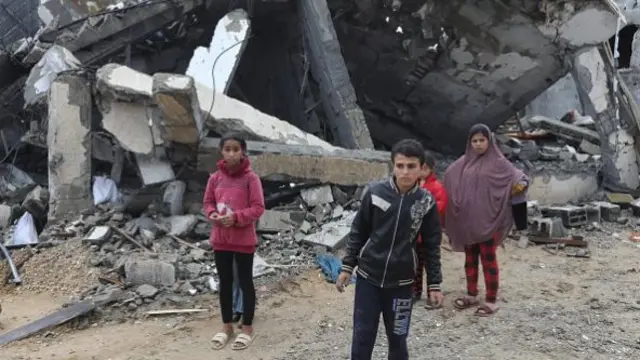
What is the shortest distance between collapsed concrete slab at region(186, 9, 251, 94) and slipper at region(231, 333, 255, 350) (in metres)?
4.10

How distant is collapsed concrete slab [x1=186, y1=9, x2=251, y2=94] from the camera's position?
24.4 feet

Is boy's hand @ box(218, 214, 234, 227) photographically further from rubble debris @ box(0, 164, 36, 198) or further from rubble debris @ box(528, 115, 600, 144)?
rubble debris @ box(528, 115, 600, 144)

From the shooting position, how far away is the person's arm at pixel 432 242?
2963 mm

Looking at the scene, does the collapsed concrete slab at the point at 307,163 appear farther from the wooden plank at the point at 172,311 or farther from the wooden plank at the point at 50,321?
the wooden plank at the point at 50,321

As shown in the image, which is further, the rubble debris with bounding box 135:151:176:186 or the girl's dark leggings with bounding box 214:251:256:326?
the rubble debris with bounding box 135:151:176:186

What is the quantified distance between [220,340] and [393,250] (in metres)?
1.60

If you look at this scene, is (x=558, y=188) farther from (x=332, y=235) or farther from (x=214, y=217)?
(x=214, y=217)

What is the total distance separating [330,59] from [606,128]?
14.2 ft

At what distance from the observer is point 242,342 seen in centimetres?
384

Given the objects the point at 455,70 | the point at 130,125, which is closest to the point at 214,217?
the point at 130,125

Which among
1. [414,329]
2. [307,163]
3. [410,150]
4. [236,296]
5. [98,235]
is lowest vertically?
[414,329]

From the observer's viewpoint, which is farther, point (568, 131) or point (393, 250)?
point (568, 131)

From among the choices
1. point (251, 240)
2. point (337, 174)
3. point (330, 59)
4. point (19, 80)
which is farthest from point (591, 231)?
point (19, 80)

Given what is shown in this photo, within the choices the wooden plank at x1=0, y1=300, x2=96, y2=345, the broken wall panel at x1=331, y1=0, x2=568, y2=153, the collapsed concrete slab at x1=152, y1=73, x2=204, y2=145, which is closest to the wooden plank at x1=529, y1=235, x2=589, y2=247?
the broken wall panel at x1=331, y1=0, x2=568, y2=153
